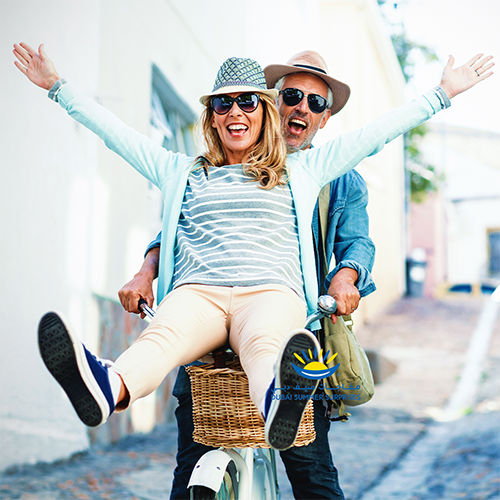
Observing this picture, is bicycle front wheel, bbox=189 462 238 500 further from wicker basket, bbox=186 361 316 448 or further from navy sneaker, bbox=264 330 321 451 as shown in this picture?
navy sneaker, bbox=264 330 321 451

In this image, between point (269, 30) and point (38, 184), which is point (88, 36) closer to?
point (38, 184)

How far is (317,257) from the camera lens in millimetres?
2365

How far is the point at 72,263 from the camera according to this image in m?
4.46

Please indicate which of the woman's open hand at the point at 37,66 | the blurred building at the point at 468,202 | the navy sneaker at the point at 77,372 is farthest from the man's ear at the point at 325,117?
the blurred building at the point at 468,202

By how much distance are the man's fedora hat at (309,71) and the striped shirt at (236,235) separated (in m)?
0.71

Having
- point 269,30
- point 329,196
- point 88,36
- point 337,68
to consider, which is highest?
point 337,68

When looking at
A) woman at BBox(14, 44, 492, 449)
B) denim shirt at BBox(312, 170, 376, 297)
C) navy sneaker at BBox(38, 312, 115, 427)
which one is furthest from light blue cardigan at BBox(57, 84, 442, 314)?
navy sneaker at BBox(38, 312, 115, 427)

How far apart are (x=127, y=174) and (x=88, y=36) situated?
115 cm

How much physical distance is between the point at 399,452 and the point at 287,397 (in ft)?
15.1

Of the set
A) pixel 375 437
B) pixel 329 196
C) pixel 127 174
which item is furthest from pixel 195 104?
pixel 329 196

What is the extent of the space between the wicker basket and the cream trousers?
0.08 m

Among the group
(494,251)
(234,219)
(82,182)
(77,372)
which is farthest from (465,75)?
(494,251)

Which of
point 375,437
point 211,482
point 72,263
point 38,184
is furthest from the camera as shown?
point 375,437

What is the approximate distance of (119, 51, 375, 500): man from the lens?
7.02 feet
